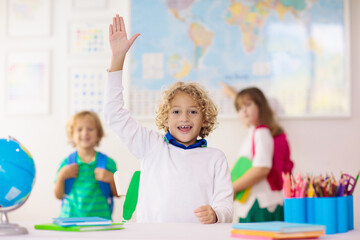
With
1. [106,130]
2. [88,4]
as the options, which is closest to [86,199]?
[106,130]

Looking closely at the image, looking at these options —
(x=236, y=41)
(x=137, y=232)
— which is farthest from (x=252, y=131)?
(x=137, y=232)

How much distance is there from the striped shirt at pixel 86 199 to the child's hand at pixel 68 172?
0.09 ft

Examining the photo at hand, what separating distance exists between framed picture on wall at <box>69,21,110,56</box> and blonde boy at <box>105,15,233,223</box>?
1618mm

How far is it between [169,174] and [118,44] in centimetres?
49

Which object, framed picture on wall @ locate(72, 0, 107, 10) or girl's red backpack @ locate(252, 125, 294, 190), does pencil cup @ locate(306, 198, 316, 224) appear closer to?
girl's red backpack @ locate(252, 125, 294, 190)

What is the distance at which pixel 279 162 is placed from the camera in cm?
276

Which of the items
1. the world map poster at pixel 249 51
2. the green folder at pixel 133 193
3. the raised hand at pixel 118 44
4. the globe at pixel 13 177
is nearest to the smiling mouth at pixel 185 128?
the green folder at pixel 133 193

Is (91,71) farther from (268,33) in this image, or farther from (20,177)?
(20,177)

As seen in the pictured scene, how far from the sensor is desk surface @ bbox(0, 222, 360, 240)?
40.6 inches

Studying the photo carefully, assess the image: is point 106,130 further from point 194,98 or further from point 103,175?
point 194,98

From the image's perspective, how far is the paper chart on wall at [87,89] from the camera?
3367 millimetres

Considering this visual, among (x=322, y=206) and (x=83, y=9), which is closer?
(x=322, y=206)

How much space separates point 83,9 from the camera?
11.2ft

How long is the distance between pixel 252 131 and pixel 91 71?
4.13ft
